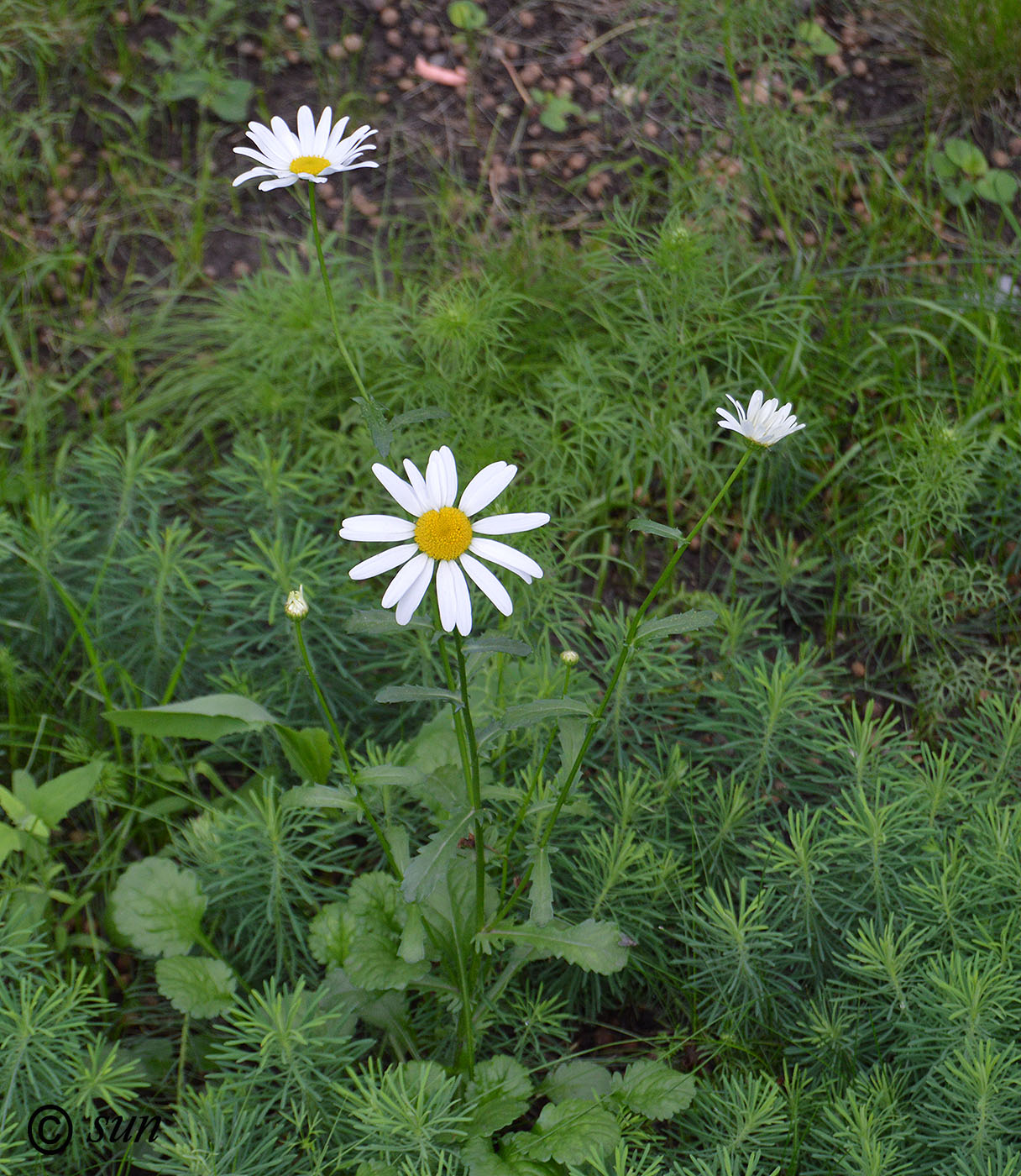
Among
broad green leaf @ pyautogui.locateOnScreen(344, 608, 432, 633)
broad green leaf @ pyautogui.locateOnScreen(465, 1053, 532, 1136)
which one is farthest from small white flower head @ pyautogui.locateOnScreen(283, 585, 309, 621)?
broad green leaf @ pyautogui.locateOnScreen(465, 1053, 532, 1136)

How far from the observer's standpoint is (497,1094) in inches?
58.1

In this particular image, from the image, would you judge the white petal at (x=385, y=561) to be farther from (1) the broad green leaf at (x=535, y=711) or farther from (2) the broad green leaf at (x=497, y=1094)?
(2) the broad green leaf at (x=497, y=1094)

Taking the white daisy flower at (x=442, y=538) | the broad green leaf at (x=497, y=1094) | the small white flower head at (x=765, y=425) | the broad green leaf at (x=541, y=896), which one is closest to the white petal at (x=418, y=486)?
the white daisy flower at (x=442, y=538)

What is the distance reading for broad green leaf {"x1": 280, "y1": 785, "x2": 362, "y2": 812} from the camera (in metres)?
1.42

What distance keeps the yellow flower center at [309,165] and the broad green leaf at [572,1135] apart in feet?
4.30

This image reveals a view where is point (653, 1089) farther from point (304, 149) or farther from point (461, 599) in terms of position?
point (304, 149)

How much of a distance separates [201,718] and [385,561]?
31.6 inches

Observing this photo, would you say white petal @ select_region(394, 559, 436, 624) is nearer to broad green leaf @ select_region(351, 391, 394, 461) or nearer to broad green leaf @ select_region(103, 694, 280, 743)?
broad green leaf @ select_region(351, 391, 394, 461)

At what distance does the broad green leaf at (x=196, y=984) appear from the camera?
1577 millimetres

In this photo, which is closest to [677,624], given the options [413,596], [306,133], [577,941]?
[413,596]

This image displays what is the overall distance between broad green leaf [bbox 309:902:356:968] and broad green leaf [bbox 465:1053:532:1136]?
266 mm

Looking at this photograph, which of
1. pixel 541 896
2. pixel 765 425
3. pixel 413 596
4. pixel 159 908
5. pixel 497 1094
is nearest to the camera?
pixel 413 596

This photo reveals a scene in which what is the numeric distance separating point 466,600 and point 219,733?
33.0 inches

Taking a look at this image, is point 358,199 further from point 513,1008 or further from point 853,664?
point 513,1008
